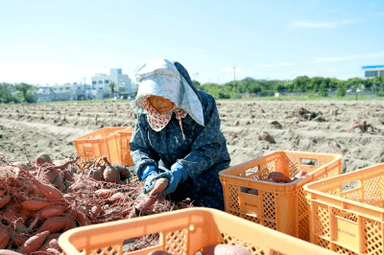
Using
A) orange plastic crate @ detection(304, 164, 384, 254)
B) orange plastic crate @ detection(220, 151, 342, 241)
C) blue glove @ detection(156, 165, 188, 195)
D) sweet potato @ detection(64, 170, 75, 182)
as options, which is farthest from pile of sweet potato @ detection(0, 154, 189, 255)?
orange plastic crate @ detection(304, 164, 384, 254)

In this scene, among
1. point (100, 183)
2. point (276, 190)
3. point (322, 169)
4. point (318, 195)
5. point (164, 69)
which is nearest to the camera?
point (318, 195)

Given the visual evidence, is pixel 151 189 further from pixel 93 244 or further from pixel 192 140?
pixel 93 244

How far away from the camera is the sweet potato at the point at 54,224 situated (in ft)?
7.03

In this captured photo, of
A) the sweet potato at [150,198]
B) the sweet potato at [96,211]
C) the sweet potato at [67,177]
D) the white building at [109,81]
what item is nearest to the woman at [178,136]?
the sweet potato at [150,198]

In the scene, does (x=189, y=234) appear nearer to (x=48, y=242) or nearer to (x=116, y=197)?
(x=48, y=242)

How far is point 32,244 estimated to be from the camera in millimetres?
1990

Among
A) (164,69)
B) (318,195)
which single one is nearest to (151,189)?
(164,69)

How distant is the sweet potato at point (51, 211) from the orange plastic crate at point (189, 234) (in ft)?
3.14

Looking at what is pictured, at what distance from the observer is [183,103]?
2766 mm

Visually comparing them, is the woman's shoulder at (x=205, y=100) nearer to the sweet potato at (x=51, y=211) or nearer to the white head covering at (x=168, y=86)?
the white head covering at (x=168, y=86)

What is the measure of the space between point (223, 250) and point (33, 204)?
1.40 meters

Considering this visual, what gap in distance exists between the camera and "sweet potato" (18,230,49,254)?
6.48ft

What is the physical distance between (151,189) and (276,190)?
0.93 metres

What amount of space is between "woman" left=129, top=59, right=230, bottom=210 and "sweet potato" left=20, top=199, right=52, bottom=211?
2.34ft
